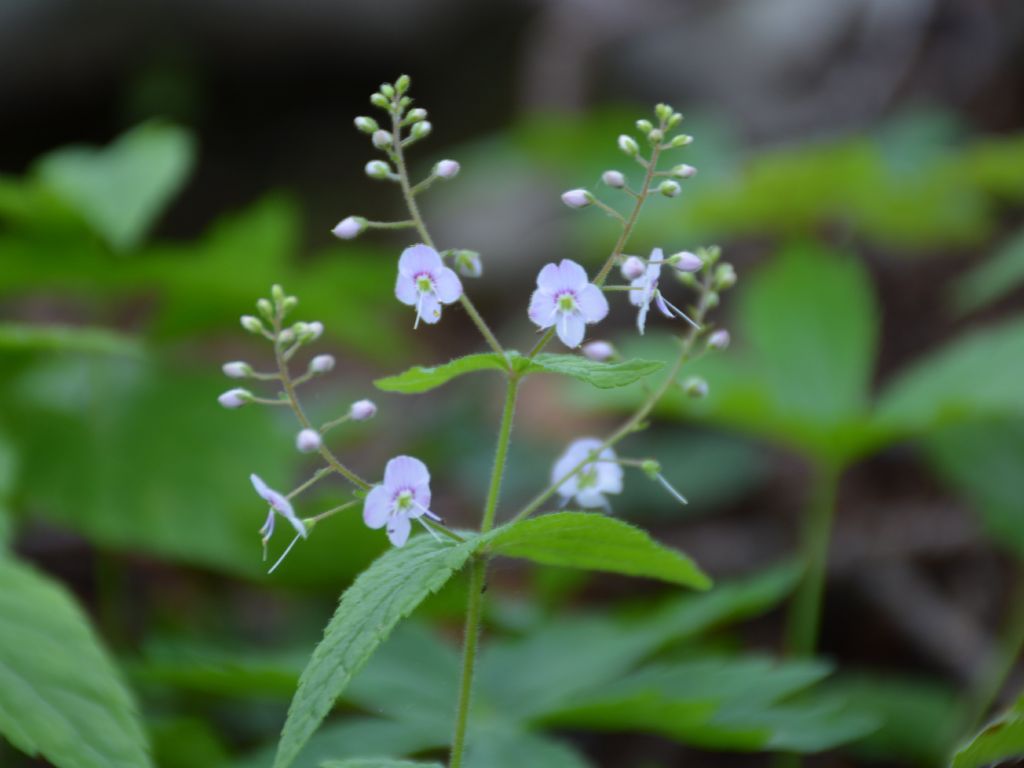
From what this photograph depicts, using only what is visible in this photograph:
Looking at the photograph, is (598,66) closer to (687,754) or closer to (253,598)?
(253,598)

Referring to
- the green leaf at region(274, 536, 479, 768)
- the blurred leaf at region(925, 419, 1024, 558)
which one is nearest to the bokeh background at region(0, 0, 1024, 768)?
the blurred leaf at region(925, 419, 1024, 558)

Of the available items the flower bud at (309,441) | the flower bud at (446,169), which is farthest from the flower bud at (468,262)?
the flower bud at (309,441)

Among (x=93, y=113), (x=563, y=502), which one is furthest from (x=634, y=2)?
(x=563, y=502)

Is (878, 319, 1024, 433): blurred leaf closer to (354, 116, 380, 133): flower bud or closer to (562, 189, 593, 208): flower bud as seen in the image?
(562, 189, 593, 208): flower bud

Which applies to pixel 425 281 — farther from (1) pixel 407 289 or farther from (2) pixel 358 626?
(2) pixel 358 626

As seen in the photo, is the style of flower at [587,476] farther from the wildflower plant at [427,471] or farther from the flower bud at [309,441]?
the flower bud at [309,441]

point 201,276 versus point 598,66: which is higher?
point 598,66

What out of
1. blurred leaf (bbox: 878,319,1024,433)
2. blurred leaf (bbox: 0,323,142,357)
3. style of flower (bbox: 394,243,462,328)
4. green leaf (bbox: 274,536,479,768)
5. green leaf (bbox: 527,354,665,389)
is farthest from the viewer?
blurred leaf (bbox: 878,319,1024,433)
